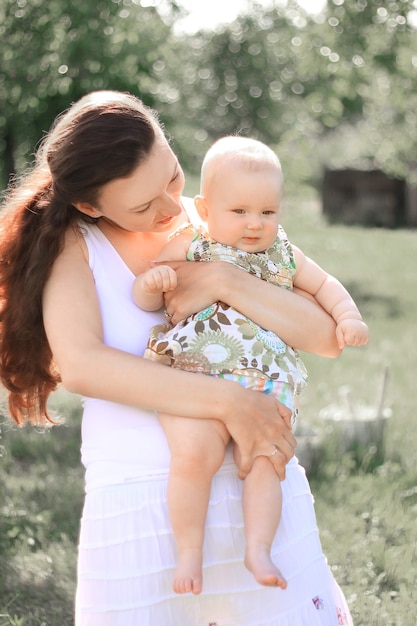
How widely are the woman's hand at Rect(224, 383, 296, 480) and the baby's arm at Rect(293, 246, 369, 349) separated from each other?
27 centimetres

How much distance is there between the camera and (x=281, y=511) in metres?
2.18

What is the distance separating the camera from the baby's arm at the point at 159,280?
2.18m

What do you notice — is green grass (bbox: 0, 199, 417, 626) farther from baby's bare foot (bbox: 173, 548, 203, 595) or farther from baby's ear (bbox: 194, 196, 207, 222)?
baby's ear (bbox: 194, 196, 207, 222)

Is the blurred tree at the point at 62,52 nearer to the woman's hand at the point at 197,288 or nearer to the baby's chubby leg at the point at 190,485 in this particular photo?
the woman's hand at the point at 197,288

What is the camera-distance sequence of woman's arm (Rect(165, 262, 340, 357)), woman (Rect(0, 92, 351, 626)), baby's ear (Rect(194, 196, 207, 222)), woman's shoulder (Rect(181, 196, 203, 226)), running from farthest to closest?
woman's shoulder (Rect(181, 196, 203, 226))
baby's ear (Rect(194, 196, 207, 222))
woman's arm (Rect(165, 262, 340, 357))
woman (Rect(0, 92, 351, 626))

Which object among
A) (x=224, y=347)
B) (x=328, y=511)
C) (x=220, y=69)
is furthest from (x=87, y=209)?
(x=220, y=69)

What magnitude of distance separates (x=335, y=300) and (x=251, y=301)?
10.9 inches

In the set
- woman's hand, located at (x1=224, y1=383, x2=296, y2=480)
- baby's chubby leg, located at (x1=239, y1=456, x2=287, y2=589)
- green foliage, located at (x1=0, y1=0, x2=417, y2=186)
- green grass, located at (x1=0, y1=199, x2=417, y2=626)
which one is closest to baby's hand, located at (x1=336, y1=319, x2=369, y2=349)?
woman's hand, located at (x1=224, y1=383, x2=296, y2=480)

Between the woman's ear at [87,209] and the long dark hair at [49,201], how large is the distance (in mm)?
20

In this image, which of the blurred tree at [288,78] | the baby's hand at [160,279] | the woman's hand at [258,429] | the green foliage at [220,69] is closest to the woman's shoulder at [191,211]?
the baby's hand at [160,279]

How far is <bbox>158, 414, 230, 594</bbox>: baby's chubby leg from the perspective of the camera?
2055 millimetres

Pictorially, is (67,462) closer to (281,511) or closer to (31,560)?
(31,560)

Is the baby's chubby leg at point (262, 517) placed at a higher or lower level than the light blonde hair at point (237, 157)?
lower

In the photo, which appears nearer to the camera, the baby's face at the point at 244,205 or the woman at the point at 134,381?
the woman at the point at 134,381
